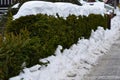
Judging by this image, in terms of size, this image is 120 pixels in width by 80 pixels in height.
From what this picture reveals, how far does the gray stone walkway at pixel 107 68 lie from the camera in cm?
984

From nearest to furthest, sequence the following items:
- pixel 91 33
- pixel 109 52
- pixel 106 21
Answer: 1. pixel 109 52
2. pixel 91 33
3. pixel 106 21

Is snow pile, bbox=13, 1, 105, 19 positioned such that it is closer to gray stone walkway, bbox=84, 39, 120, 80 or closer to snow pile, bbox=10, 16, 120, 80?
snow pile, bbox=10, 16, 120, 80

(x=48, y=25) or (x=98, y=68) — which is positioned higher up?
(x=48, y=25)

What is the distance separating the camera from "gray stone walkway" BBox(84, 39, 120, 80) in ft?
32.3

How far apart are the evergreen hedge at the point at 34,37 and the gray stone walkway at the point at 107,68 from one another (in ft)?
3.71

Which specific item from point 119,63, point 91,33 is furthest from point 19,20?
point 91,33

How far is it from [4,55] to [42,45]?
2.20 meters

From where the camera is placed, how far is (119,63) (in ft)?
39.0

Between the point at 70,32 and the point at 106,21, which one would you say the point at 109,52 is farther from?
the point at 106,21

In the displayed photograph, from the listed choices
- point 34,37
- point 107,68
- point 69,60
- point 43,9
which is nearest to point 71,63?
point 69,60

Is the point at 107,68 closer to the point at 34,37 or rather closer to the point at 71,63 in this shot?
the point at 71,63

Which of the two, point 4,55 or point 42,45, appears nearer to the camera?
point 4,55

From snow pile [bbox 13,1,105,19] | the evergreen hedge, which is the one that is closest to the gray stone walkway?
the evergreen hedge

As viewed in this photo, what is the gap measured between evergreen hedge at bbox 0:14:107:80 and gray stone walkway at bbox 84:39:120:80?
1130 mm
